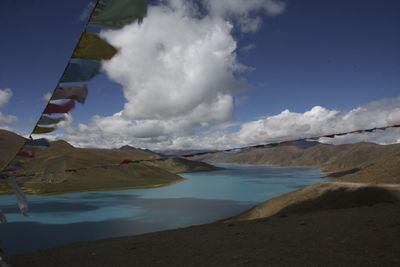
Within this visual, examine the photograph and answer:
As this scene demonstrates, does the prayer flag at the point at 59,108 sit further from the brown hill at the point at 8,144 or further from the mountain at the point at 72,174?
the brown hill at the point at 8,144

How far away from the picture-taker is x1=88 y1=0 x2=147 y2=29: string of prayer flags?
10.6 ft

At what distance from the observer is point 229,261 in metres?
5.82

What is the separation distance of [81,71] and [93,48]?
0.50 metres

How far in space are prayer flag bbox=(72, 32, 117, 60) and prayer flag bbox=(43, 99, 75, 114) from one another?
118cm

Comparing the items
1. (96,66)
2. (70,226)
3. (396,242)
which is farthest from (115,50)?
(70,226)

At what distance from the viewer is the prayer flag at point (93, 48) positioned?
12.4 feet

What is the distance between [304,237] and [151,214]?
970 inches

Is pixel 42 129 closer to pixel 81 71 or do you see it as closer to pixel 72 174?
pixel 81 71

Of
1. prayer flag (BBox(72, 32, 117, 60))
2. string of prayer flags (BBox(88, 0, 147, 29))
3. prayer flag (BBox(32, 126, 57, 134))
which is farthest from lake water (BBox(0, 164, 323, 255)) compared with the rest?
string of prayer flags (BBox(88, 0, 147, 29))

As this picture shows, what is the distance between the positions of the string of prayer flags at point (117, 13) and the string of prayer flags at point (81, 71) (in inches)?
30.3

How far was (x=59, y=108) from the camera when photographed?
15.3 feet

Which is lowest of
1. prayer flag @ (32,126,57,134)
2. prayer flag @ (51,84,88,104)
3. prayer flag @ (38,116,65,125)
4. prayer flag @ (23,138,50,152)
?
prayer flag @ (23,138,50,152)

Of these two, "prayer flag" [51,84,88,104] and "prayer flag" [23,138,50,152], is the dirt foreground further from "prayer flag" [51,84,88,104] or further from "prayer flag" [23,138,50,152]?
"prayer flag" [51,84,88,104]

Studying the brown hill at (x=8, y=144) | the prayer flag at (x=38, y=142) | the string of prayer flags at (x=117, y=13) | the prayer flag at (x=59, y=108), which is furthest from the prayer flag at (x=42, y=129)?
the brown hill at (x=8, y=144)
